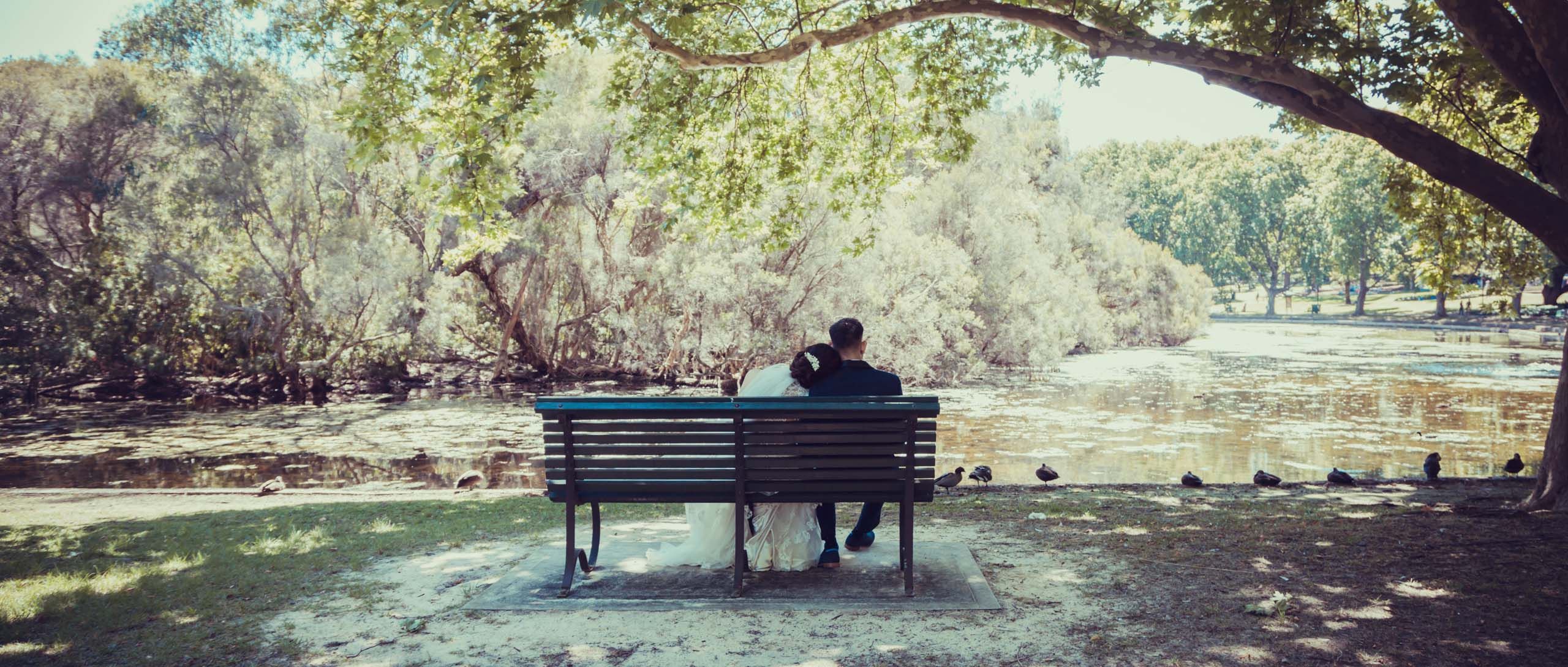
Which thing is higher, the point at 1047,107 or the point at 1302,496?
the point at 1047,107

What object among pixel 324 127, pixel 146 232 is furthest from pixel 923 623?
pixel 146 232

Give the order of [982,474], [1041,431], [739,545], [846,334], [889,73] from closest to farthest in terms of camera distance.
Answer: [739,545]
[846,334]
[982,474]
[889,73]
[1041,431]

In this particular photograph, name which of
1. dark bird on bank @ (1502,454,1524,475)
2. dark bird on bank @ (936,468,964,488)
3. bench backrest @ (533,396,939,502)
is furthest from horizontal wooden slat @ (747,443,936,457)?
dark bird on bank @ (1502,454,1524,475)

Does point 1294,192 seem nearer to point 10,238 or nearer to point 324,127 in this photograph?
point 324,127

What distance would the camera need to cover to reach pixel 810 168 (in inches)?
543

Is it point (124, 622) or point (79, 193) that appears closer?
point (124, 622)

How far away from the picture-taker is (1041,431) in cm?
1605

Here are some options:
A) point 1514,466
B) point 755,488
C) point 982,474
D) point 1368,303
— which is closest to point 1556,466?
point 1514,466

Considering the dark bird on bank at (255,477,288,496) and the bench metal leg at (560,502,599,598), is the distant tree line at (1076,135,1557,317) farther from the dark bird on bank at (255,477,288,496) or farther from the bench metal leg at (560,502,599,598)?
the bench metal leg at (560,502,599,598)

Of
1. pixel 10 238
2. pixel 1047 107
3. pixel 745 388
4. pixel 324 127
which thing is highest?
pixel 1047 107

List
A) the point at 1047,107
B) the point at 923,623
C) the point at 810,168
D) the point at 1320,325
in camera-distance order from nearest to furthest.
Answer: the point at 923,623
the point at 810,168
the point at 1047,107
the point at 1320,325

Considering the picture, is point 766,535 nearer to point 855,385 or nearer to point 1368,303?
point 855,385

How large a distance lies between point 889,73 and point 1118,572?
8.05 metres

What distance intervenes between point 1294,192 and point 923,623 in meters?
88.1
